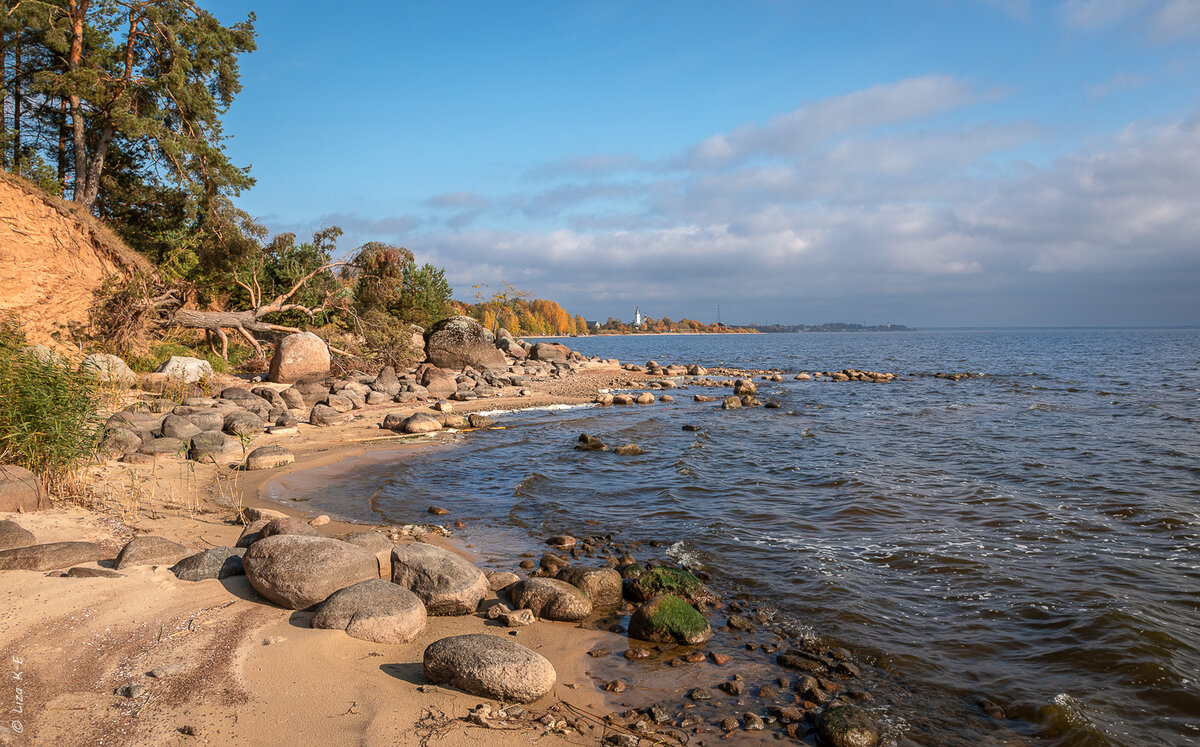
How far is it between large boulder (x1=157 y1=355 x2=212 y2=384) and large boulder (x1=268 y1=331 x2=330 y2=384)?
288 centimetres

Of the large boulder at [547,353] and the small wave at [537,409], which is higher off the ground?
the large boulder at [547,353]

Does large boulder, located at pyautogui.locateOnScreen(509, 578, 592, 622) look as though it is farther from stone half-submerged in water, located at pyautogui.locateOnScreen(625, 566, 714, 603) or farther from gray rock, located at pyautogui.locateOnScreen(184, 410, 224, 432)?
gray rock, located at pyautogui.locateOnScreen(184, 410, 224, 432)

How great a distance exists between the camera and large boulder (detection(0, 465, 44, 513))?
23.7 ft

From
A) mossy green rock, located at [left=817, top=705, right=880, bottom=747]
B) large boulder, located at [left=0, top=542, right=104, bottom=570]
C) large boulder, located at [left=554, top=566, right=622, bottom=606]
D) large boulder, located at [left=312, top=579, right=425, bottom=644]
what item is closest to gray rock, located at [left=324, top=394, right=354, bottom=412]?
large boulder, located at [left=0, top=542, right=104, bottom=570]

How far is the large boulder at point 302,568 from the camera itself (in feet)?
19.2

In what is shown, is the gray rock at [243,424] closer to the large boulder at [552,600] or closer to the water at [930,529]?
the water at [930,529]

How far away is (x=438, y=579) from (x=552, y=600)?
1.23m

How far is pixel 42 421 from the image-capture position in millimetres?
7879

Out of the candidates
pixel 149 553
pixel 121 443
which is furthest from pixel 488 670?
pixel 121 443

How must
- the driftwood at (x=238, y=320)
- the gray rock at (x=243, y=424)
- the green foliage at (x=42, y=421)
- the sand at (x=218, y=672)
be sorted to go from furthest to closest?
the driftwood at (x=238, y=320) → the gray rock at (x=243, y=424) → the green foliage at (x=42, y=421) → the sand at (x=218, y=672)

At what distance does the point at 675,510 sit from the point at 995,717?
6084 millimetres

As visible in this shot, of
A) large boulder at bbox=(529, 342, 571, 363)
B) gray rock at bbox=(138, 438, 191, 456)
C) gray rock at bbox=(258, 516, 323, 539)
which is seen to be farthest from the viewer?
large boulder at bbox=(529, 342, 571, 363)

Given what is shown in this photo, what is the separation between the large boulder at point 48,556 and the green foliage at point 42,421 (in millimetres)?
2227

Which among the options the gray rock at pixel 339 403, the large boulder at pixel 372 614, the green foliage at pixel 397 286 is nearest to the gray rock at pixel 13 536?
the large boulder at pixel 372 614
